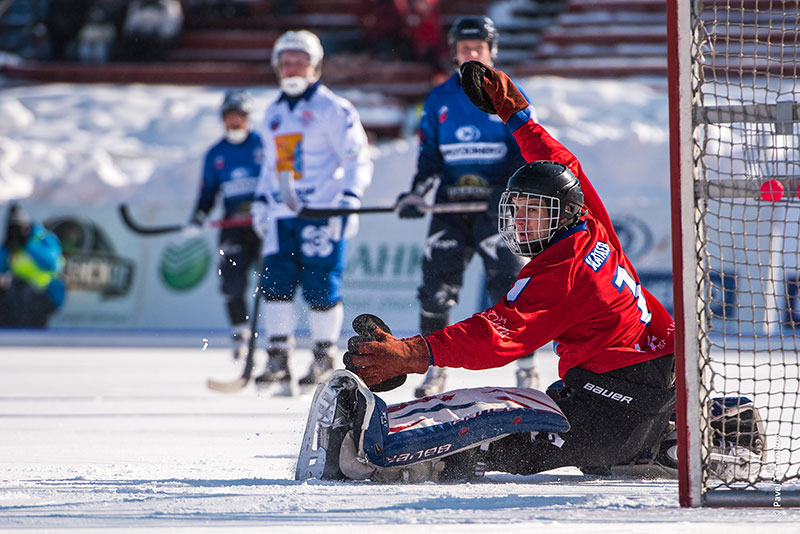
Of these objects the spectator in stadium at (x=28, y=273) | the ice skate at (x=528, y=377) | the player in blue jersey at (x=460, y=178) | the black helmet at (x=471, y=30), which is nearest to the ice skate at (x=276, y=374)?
the player in blue jersey at (x=460, y=178)

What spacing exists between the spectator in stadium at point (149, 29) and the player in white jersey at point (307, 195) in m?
10.4

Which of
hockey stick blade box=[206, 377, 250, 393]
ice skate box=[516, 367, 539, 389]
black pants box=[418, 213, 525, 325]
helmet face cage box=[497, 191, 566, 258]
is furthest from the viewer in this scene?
hockey stick blade box=[206, 377, 250, 393]

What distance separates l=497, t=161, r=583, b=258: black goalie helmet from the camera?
293 centimetres

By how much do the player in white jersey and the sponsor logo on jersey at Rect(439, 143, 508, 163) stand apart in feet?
2.37

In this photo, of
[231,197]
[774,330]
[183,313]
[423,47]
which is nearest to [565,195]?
[231,197]

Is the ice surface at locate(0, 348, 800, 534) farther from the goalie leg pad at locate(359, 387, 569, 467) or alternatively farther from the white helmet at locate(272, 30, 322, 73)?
the white helmet at locate(272, 30, 322, 73)

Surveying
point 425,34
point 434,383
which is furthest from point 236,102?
point 425,34

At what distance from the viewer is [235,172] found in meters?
7.11

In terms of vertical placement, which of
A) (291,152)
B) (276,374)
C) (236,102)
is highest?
(236,102)

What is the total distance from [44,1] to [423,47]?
20.3ft

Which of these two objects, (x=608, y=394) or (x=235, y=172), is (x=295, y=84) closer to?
(x=235, y=172)

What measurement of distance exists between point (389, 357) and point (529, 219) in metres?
0.57

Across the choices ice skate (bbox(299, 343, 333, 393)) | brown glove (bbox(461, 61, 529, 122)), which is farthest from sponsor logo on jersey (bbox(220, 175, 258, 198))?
brown glove (bbox(461, 61, 529, 122))

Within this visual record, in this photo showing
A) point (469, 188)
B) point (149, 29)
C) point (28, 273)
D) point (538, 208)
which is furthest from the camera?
point (149, 29)
